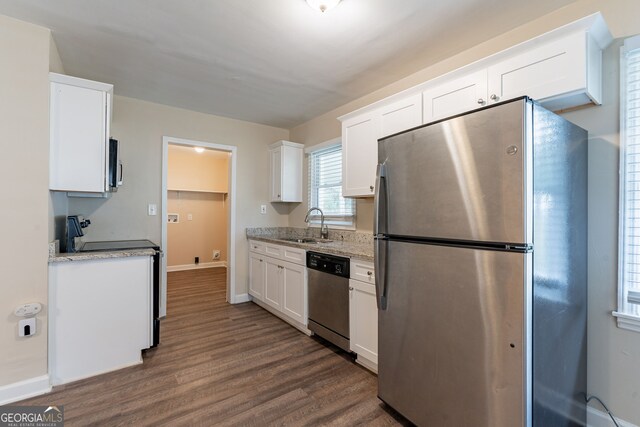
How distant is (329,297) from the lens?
2.54 meters

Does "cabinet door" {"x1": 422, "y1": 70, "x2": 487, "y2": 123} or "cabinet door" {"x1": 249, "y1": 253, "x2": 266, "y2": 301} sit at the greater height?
"cabinet door" {"x1": 422, "y1": 70, "x2": 487, "y2": 123}

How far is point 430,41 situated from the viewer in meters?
2.10

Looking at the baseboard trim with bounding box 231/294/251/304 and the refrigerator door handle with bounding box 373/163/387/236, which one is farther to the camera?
the baseboard trim with bounding box 231/294/251/304

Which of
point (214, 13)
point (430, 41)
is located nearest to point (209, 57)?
point (214, 13)

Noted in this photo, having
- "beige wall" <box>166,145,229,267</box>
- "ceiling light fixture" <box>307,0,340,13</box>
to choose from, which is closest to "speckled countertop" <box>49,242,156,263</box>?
"ceiling light fixture" <box>307,0,340,13</box>

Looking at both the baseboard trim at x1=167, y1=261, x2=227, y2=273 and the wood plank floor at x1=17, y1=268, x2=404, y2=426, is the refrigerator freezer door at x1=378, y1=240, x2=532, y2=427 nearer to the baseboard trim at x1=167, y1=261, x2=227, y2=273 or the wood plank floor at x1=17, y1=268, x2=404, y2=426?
the wood plank floor at x1=17, y1=268, x2=404, y2=426

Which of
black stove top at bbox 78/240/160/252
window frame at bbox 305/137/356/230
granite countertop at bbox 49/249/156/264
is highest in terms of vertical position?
window frame at bbox 305/137/356/230

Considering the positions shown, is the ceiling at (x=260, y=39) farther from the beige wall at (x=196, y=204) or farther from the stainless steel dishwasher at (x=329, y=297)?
the beige wall at (x=196, y=204)

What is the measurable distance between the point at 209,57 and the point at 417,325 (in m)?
2.50

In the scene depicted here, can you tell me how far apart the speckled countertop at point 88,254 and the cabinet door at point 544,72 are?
2802mm

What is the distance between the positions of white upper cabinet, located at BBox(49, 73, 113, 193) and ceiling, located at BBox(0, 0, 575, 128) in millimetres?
377

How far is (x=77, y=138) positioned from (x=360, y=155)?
7.40ft

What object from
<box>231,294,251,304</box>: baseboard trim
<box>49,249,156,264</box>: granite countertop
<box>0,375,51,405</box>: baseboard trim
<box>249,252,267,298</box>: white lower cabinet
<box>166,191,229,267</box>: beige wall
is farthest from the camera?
<box>166,191,229,267</box>: beige wall

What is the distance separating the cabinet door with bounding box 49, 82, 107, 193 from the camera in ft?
6.70
